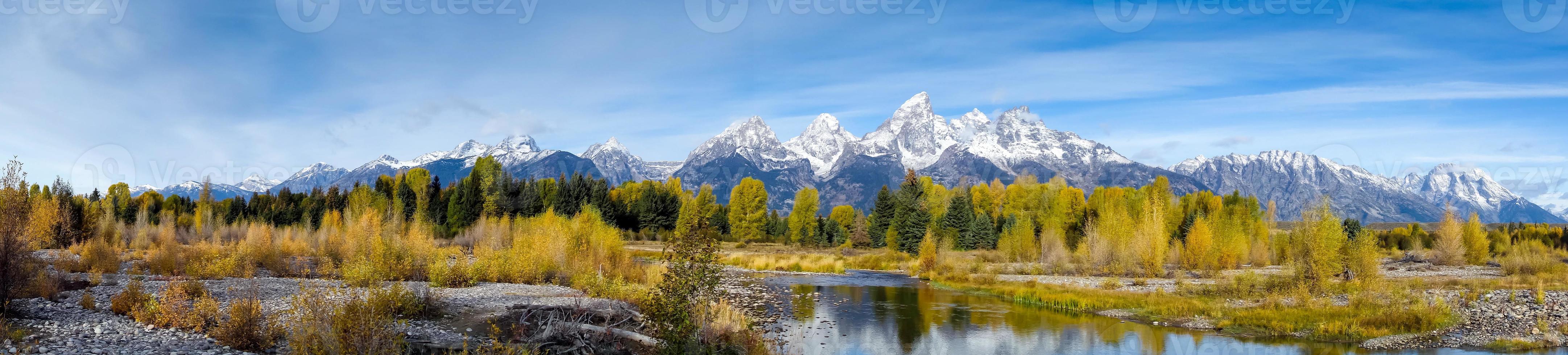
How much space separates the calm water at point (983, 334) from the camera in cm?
2150

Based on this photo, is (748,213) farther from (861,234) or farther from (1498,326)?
(1498,326)

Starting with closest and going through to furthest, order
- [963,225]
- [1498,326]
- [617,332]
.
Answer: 1. [617,332]
2. [1498,326]
3. [963,225]

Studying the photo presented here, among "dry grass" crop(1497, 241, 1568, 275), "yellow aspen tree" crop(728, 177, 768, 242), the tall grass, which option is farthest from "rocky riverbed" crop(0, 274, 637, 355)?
"yellow aspen tree" crop(728, 177, 768, 242)

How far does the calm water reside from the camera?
2150 centimetres

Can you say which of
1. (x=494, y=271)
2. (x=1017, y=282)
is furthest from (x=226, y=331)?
(x=1017, y=282)

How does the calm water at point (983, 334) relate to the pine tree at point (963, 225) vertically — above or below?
below

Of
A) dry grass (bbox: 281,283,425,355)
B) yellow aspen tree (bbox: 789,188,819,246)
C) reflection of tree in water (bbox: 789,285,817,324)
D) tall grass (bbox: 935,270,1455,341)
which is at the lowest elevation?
reflection of tree in water (bbox: 789,285,817,324)

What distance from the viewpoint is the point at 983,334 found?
24.6 meters

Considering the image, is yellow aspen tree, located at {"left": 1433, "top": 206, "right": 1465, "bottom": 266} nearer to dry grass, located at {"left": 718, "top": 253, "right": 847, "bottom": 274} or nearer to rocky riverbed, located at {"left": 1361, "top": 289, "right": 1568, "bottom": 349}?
rocky riverbed, located at {"left": 1361, "top": 289, "right": 1568, "bottom": 349}

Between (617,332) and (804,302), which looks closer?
(617,332)

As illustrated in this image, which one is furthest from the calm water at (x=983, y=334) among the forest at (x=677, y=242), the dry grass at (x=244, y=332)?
the dry grass at (x=244, y=332)

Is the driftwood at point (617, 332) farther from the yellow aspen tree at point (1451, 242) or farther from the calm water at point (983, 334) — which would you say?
the yellow aspen tree at point (1451, 242)

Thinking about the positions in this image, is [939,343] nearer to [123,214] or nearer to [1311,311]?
[1311,311]

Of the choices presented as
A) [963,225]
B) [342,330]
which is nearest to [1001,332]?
[342,330]
